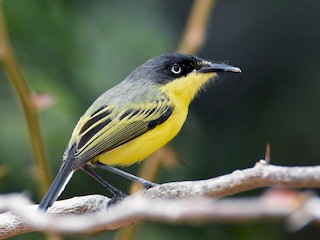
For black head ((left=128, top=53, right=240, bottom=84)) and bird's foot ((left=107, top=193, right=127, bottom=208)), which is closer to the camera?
bird's foot ((left=107, top=193, right=127, bottom=208))

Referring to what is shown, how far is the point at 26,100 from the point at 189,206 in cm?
230

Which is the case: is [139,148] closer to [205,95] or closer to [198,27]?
[198,27]

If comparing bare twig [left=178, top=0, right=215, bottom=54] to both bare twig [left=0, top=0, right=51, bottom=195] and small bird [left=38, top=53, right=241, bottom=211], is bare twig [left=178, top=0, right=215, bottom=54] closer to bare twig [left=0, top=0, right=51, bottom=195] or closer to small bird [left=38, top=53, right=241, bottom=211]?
small bird [left=38, top=53, right=241, bottom=211]

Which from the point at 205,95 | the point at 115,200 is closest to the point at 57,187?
the point at 115,200

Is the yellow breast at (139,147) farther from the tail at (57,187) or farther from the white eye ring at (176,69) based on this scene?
the white eye ring at (176,69)

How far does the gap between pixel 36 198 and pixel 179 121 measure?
1.77 m

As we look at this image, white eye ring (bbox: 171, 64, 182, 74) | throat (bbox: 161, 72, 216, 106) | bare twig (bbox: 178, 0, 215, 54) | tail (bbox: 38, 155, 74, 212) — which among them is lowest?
tail (bbox: 38, 155, 74, 212)

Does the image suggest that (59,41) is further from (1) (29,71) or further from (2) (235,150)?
(2) (235,150)

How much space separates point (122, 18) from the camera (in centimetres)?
604

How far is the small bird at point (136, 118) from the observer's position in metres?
3.83

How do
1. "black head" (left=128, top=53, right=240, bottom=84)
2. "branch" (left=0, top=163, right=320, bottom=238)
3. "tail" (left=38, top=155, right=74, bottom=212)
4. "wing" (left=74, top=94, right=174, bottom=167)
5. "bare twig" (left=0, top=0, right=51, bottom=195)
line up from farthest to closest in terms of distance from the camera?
"black head" (left=128, top=53, right=240, bottom=84) → "wing" (left=74, top=94, right=174, bottom=167) → "bare twig" (left=0, top=0, right=51, bottom=195) → "tail" (left=38, top=155, right=74, bottom=212) → "branch" (left=0, top=163, right=320, bottom=238)

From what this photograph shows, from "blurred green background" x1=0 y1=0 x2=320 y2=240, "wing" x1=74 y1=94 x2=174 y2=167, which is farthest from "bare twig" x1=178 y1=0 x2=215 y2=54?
"blurred green background" x1=0 y1=0 x2=320 y2=240

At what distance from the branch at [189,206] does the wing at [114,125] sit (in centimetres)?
38

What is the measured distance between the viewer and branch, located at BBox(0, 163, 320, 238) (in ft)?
4.28
